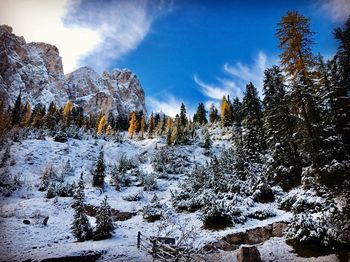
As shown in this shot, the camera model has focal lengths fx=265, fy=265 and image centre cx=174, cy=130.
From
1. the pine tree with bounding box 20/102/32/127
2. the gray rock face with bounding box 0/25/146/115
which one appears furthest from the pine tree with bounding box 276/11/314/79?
the gray rock face with bounding box 0/25/146/115

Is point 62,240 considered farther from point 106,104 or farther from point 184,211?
A: point 106,104

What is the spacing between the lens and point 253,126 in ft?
122

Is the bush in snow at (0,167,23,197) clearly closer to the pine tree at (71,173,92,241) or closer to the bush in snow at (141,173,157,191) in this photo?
the bush in snow at (141,173,157,191)

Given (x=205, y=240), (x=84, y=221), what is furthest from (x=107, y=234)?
(x=205, y=240)

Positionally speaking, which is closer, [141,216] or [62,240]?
[62,240]

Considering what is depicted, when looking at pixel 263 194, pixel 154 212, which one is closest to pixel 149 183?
pixel 154 212

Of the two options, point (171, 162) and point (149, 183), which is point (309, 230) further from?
point (171, 162)

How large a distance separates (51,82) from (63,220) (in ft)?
558

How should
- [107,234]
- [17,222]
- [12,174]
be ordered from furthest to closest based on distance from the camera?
[12,174] < [17,222] < [107,234]

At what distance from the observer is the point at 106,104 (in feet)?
570

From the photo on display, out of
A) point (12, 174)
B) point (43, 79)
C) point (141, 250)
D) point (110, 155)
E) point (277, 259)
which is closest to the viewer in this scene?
point (277, 259)

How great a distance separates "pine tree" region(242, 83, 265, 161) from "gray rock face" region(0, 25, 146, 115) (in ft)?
440

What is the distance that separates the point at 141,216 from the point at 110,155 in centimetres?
3715

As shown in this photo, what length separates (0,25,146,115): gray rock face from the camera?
506 ft
